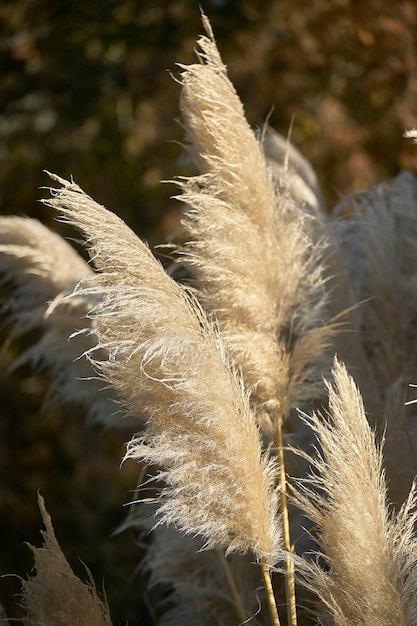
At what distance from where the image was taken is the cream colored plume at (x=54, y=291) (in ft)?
6.66

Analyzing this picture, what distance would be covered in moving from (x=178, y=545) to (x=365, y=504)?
32.9 inches

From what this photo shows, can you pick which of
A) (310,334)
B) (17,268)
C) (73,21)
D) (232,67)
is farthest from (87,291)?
(232,67)

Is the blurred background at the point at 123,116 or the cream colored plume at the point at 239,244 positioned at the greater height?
the cream colored plume at the point at 239,244

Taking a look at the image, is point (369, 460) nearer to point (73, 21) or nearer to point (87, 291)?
point (87, 291)

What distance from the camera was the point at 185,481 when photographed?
1.29 m

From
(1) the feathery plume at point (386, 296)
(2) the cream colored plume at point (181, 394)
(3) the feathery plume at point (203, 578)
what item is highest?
(2) the cream colored plume at point (181, 394)

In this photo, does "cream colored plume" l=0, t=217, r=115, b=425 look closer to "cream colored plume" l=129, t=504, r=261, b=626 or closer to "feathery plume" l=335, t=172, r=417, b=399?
"cream colored plume" l=129, t=504, r=261, b=626

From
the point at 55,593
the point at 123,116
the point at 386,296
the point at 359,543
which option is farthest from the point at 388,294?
the point at 123,116

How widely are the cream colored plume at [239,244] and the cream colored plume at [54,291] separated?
520 millimetres

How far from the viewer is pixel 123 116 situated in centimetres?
550

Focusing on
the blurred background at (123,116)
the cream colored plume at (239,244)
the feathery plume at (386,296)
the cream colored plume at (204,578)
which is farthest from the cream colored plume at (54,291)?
the blurred background at (123,116)

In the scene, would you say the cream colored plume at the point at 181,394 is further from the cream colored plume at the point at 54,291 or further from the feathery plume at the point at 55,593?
the cream colored plume at the point at 54,291

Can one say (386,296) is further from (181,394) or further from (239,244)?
(181,394)

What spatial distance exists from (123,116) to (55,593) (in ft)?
14.7
